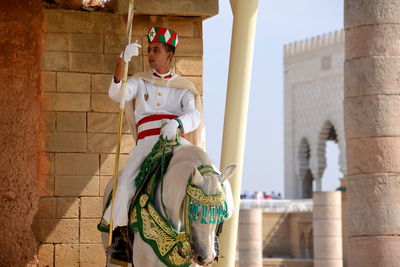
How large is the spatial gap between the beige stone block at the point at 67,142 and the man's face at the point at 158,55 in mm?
2024

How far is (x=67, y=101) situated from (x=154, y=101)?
2113 mm

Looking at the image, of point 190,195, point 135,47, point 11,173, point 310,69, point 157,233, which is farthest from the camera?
point 310,69

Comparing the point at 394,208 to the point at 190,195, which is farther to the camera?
the point at 394,208

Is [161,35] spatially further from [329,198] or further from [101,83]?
[329,198]

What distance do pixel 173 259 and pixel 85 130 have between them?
Answer: 304 centimetres

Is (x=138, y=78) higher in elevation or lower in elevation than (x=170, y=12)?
lower

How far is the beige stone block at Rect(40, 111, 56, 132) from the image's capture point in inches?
366

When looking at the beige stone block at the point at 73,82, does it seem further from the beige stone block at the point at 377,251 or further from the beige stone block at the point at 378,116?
the beige stone block at the point at 377,251

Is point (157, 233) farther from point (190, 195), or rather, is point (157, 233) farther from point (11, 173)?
point (11, 173)

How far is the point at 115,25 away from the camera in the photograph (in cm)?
957

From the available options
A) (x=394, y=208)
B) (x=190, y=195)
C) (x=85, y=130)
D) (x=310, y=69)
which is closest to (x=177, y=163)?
(x=190, y=195)

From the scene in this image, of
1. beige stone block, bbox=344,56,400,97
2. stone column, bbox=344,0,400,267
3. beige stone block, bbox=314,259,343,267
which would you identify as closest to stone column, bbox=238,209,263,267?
beige stone block, bbox=314,259,343,267

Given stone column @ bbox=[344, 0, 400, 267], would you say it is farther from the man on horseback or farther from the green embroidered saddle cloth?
the green embroidered saddle cloth

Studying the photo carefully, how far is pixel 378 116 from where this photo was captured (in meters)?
12.2
